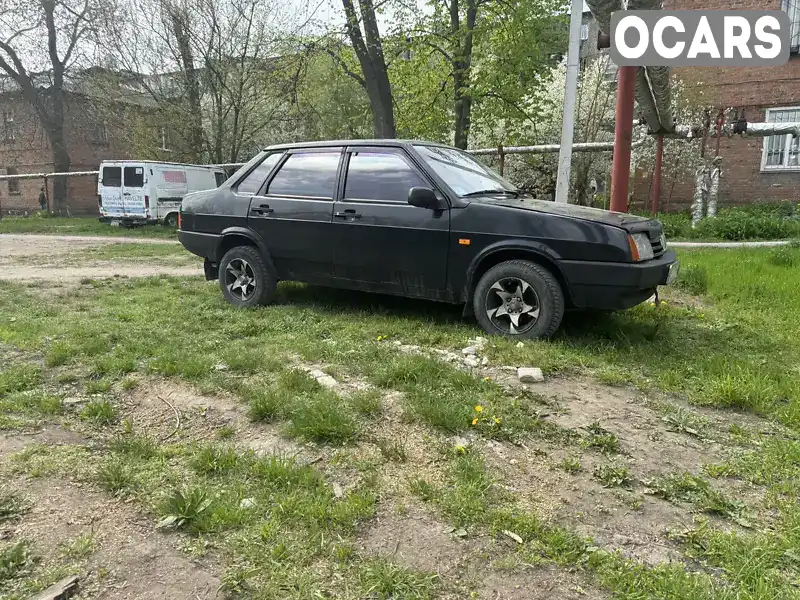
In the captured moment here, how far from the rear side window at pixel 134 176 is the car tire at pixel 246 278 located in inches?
556

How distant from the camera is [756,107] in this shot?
18438 millimetres

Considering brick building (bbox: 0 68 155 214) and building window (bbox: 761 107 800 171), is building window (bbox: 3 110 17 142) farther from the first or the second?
building window (bbox: 761 107 800 171)

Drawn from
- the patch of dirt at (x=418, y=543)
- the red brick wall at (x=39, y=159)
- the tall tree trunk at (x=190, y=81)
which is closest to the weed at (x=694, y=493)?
the patch of dirt at (x=418, y=543)

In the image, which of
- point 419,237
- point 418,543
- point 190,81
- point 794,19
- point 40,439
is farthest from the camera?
point 190,81

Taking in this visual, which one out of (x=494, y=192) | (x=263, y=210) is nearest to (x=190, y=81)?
(x=263, y=210)

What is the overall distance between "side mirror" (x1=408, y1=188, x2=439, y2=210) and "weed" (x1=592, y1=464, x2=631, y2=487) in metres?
2.76

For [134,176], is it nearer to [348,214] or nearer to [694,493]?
[348,214]

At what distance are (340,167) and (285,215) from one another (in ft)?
2.47

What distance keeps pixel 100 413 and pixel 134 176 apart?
17122 mm

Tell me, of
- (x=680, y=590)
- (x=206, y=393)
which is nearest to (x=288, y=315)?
(x=206, y=393)

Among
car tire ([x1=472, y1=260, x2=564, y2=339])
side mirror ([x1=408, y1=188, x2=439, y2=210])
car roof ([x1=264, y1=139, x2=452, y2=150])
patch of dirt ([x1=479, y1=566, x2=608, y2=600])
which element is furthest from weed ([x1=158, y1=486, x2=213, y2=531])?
car roof ([x1=264, y1=139, x2=452, y2=150])

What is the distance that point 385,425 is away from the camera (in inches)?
125

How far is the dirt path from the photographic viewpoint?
28.4 ft

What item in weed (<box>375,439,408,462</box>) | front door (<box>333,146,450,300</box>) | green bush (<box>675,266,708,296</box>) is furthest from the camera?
green bush (<box>675,266,708,296</box>)
